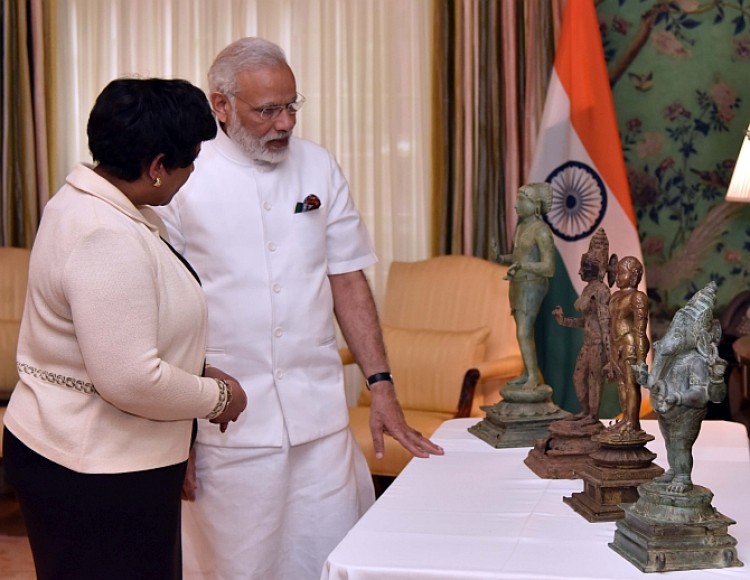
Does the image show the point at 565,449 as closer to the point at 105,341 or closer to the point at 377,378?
the point at 377,378

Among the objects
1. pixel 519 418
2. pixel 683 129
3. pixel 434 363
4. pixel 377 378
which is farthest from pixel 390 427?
pixel 683 129

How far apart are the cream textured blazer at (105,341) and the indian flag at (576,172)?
280cm

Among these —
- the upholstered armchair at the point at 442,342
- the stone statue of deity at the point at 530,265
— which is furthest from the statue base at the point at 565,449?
the upholstered armchair at the point at 442,342

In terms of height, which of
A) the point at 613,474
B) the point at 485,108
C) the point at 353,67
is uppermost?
the point at 353,67

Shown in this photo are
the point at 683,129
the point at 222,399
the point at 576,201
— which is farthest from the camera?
the point at 683,129

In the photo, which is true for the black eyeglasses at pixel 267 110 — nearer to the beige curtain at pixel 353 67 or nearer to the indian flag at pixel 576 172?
the indian flag at pixel 576 172

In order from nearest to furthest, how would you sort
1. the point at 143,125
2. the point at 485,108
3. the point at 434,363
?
the point at 143,125
the point at 434,363
the point at 485,108

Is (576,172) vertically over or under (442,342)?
over

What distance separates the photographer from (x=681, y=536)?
5.72 ft

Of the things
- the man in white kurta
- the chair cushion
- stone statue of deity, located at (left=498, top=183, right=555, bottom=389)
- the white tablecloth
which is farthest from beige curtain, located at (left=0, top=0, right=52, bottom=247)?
the white tablecloth

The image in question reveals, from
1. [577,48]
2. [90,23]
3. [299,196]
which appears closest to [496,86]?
[577,48]

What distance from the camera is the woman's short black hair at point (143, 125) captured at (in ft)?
6.25

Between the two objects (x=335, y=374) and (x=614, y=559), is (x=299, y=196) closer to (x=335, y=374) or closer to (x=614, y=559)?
(x=335, y=374)

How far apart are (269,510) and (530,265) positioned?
34.7 inches
